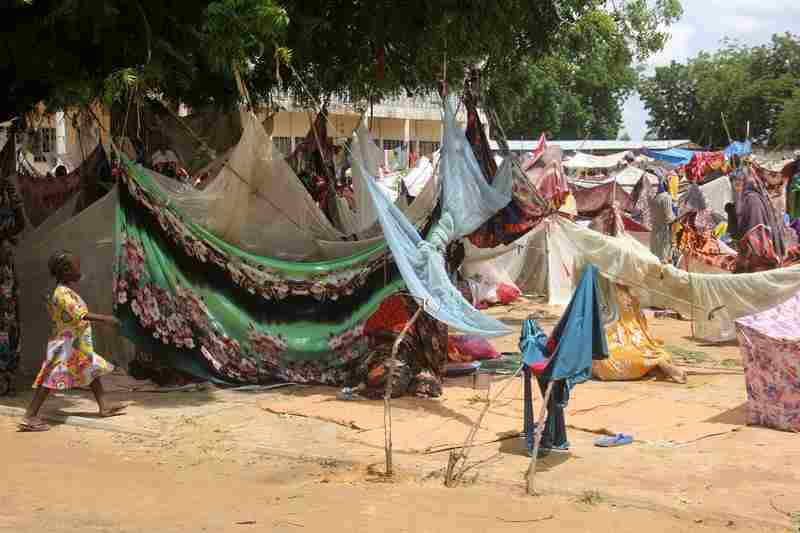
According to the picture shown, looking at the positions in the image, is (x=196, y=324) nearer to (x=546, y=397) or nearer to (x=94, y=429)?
(x=94, y=429)

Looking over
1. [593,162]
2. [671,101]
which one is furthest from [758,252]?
[671,101]

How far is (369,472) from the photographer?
575 cm

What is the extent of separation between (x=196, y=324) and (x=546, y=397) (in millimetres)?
3474

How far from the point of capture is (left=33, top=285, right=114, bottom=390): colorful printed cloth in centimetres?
688

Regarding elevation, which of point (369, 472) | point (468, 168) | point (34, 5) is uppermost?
point (34, 5)

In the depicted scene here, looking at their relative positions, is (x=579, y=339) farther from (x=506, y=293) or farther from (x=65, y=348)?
(x=506, y=293)

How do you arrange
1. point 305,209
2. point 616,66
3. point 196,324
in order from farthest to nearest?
point 616,66 → point 305,209 → point 196,324

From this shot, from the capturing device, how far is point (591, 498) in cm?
511

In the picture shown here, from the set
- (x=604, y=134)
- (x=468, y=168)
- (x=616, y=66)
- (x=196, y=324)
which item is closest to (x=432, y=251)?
(x=468, y=168)

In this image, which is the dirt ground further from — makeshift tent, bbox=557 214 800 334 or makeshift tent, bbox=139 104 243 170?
makeshift tent, bbox=139 104 243 170

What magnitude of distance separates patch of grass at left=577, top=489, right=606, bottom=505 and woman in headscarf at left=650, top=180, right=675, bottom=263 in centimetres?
935

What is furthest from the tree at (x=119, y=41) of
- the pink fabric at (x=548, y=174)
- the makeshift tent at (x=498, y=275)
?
the pink fabric at (x=548, y=174)

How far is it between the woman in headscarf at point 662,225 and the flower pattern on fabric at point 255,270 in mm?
6999

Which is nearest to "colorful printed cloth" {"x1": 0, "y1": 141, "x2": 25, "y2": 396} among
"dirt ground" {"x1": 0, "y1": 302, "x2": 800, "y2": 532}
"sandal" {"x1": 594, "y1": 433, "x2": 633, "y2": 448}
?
"dirt ground" {"x1": 0, "y1": 302, "x2": 800, "y2": 532}
